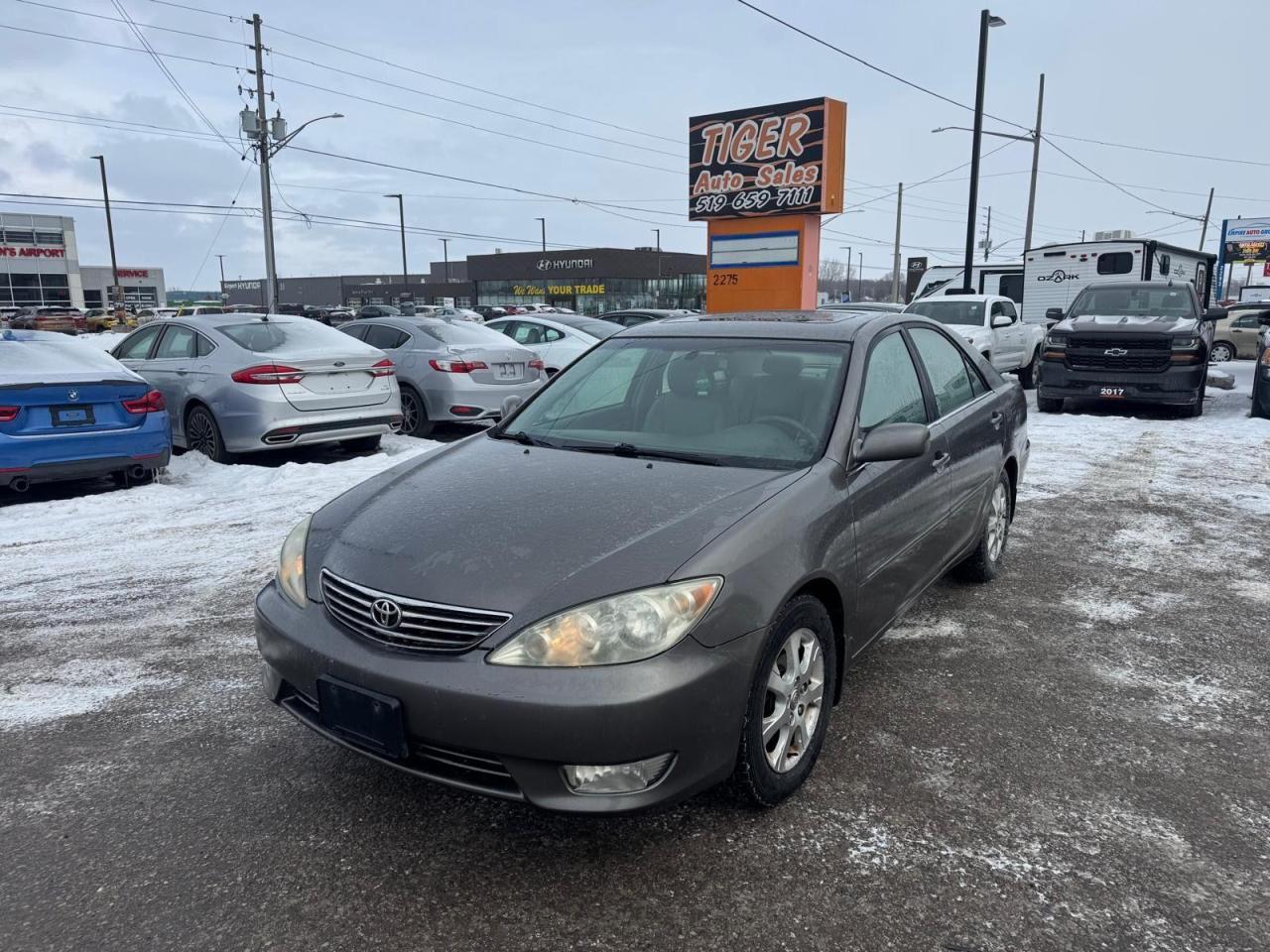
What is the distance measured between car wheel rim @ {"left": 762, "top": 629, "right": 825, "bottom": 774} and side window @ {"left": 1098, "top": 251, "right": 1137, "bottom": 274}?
63.5 ft

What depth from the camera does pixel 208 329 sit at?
9016 mm

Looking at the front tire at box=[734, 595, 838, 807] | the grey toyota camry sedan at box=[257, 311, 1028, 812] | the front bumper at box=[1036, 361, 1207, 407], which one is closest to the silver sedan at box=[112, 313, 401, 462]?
the grey toyota camry sedan at box=[257, 311, 1028, 812]

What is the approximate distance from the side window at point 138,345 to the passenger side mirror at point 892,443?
8.66 m

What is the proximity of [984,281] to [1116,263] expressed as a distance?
723 cm

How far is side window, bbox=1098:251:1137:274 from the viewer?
19.0 metres

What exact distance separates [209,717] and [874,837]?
8.35ft

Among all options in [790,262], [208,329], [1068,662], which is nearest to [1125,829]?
[1068,662]

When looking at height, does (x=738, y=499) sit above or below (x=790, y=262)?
below

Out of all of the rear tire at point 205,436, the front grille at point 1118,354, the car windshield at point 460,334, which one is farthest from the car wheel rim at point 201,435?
the front grille at point 1118,354

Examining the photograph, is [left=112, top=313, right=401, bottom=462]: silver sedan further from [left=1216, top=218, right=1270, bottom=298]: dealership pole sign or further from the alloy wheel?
[left=1216, top=218, right=1270, bottom=298]: dealership pole sign

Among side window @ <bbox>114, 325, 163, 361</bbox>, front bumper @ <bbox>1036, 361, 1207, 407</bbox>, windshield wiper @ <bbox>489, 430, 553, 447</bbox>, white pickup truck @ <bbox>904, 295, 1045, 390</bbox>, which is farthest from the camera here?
white pickup truck @ <bbox>904, 295, 1045, 390</bbox>

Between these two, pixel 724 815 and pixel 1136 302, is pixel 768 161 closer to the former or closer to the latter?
pixel 1136 302

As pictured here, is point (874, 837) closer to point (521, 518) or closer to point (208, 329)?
point (521, 518)

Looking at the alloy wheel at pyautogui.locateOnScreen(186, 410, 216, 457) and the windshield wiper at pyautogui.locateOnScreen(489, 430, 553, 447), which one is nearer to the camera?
the windshield wiper at pyautogui.locateOnScreen(489, 430, 553, 447)
